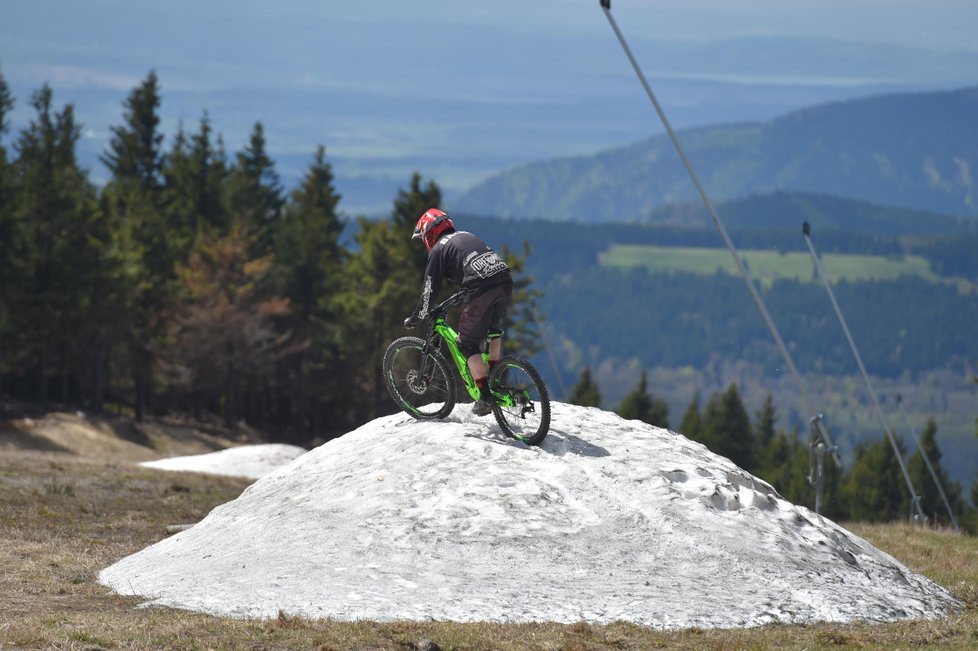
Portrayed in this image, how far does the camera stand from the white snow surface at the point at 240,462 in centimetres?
4184

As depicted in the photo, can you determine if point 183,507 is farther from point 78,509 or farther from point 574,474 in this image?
point 574,474

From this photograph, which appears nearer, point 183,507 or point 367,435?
point 367,435

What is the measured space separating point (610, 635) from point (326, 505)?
5.01 meters

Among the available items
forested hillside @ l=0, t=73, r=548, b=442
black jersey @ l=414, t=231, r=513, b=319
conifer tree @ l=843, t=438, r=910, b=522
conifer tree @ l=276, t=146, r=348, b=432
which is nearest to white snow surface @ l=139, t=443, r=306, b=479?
forested hillside @ l=0, t=73, r=548, b=442

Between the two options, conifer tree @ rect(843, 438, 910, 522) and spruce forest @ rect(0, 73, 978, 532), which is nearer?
spruce forest @ rect(0, 73, 978, 532)

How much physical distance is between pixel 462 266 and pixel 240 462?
27.4m

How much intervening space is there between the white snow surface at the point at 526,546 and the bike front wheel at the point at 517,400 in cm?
29

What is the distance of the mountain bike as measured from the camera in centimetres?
1689

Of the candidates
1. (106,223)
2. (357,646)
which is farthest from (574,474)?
(106,223)

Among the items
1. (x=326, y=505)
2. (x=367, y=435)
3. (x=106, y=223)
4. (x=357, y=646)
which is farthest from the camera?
(x=106, y=223)

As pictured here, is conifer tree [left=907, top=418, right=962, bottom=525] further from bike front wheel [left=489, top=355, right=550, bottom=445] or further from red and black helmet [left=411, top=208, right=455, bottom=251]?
red and black helmet [left=411, top=208, right=455, bottom=251]

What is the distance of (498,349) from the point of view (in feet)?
55.9

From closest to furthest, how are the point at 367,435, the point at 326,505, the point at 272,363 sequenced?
the point at 326,505
the point at 367,435
the point at 272,363

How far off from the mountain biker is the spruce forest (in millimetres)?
50003
